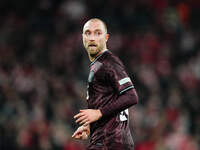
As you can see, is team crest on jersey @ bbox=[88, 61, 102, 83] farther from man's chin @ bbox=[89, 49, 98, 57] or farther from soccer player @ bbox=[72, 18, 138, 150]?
man's chin @ bbox=[89, 49, 98, 57]

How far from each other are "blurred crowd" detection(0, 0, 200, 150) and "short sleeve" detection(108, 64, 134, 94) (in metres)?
4.11

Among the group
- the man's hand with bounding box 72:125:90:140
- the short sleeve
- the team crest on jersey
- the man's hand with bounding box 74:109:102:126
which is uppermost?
the team crest on jersey

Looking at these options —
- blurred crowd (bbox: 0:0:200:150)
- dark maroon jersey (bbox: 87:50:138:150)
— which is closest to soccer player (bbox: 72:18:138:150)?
dark maroon jersey (bbox: 87:50:138:150)

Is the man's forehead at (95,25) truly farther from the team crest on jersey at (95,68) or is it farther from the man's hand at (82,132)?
the man's hand at (82,132)

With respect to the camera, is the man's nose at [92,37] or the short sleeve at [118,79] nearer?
the short sleeve at [118,79]

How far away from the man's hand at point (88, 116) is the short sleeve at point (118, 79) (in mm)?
255

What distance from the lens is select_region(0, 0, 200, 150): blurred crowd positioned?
8062mm

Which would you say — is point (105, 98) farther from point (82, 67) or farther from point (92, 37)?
point (82, 67)

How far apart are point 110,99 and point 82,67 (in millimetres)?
6116

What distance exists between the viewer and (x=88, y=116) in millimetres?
3572

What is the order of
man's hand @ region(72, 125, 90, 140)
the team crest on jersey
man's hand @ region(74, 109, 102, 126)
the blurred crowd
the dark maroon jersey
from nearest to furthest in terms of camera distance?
man's hand @ region(74, 109, 102, 126) < the dark maroon jersey < the team crest on jersey < man's hand @ region(72, 125, 90, 140) < the blurred crowd

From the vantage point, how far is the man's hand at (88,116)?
11.7 ft

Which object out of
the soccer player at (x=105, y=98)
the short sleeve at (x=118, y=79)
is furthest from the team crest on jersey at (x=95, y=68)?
the short sleeve at (x=118, y=79)

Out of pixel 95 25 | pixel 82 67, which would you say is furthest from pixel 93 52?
pixel 82 67
